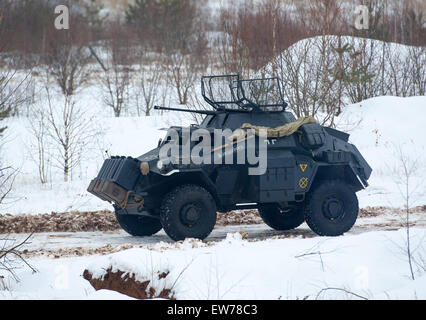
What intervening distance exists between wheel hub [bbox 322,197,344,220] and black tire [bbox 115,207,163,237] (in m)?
2.97

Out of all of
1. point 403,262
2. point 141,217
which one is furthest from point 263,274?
point 141,217

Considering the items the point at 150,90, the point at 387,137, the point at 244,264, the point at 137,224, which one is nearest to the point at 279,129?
the point at 137,224

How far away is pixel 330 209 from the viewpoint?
10.9 metres

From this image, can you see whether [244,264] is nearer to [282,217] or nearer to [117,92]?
[282,217]

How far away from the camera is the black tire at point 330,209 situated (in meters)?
10.8

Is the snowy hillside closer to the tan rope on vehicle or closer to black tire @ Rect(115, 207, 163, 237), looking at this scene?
black tire @ Rect(115, 207, 163, 237)

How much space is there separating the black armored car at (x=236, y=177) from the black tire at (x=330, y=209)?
0.05 ft

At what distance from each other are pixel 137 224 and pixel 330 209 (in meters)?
3.33

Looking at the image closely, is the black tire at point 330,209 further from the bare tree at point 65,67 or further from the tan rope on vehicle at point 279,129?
the bare tree at point 65,67

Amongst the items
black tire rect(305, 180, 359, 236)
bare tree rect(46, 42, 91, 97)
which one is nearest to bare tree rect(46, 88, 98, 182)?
bare tree rect(46, 42, 91, 97)

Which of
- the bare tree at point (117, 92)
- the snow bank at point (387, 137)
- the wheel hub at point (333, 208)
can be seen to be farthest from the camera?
the bare tree at point (117, 92)

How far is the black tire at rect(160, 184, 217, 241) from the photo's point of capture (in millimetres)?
9900

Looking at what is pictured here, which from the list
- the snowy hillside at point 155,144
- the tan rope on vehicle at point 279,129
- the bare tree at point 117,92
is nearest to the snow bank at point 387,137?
the snowy hillside at point 155,144
